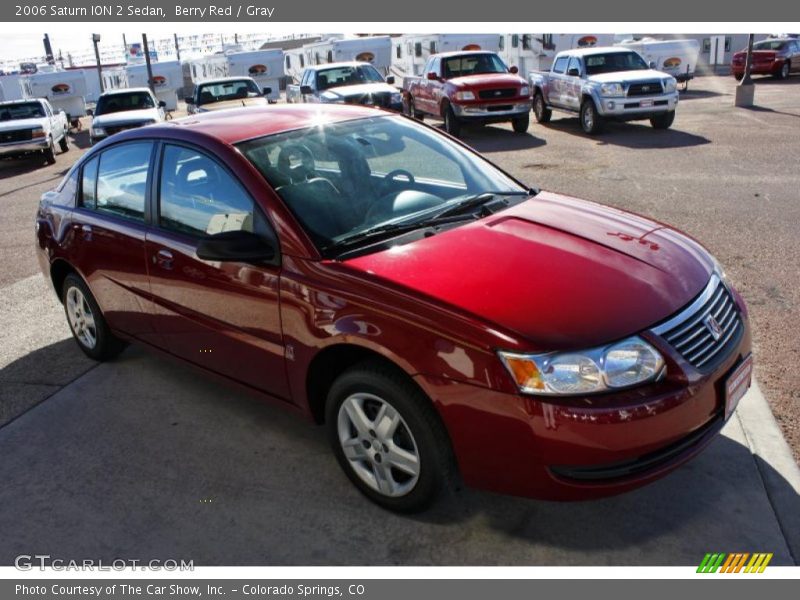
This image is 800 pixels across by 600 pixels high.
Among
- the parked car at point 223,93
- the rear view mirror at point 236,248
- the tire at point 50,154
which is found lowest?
the tire at point 50,154

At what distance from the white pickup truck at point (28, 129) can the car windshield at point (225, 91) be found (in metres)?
4.05

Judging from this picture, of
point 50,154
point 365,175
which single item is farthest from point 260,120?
point 50,154

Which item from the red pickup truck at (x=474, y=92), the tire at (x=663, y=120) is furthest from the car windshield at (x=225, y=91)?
the tire at (x=663, y=120)

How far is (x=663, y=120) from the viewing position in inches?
622

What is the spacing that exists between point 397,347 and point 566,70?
51.1ft

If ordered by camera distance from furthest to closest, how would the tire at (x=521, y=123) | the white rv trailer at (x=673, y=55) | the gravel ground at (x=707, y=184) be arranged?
1. the white rv trailer at (x=673, y=55)
2. the tire at (x=521, y=123)
3. the gravel ground at (x=707, y=184)

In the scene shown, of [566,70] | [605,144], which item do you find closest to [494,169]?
[605,144]

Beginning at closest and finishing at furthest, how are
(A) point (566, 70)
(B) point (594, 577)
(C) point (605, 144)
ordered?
1. (B) point (594, 577)
2. (C) point (605, 144)
3. (A) point (566, 70)

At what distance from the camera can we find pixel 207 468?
379cm

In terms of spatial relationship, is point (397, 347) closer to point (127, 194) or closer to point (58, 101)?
point (127, 194)

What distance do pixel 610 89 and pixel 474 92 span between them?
110 inches

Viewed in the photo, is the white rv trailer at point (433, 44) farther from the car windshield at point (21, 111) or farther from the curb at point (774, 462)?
the curb at point (774, 462)

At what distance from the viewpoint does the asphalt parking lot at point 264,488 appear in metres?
3.08

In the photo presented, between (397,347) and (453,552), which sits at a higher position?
(397,347)
